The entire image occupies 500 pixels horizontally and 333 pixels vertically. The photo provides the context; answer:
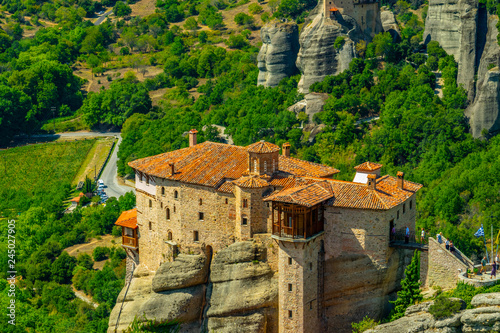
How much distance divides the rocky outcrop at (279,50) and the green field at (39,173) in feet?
102

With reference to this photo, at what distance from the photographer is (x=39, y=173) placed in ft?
409

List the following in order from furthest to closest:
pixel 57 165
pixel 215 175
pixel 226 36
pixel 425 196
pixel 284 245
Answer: pixel 226 36 < pixel 57 165 < pixel 425 196 < pixel 215 175 < pixel 284 245

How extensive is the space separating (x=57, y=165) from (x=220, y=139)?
1144 inches

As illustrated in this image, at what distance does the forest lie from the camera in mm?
84938

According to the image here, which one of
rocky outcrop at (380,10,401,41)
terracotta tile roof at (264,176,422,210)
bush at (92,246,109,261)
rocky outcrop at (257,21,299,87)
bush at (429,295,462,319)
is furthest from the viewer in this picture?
rocky outcrop at (257,21,299,87)

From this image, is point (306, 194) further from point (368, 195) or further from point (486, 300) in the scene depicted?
point (486, 300)

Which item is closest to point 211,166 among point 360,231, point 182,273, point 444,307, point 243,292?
point 182,273

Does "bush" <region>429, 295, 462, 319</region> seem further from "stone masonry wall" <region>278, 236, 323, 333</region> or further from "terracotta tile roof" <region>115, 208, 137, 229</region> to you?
"terracotta tile roof" <region>115, 208, 137, 229</region>

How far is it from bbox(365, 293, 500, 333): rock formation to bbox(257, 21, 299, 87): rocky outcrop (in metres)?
63.5

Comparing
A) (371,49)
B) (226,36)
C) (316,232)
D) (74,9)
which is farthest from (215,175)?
(74,9)

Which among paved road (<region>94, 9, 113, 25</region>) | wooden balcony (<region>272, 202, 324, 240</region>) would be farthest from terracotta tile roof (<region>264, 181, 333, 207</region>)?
paved road (<region>94, 9, 113, 25</region>)

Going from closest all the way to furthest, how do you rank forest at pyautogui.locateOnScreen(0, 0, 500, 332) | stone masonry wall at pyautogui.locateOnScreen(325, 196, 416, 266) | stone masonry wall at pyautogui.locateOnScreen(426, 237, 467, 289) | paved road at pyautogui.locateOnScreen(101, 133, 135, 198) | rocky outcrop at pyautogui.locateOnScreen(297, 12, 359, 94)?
stone masonry wall at pyautogui.locateOnScreen(426, 237, 467, 289)
stone masonry wall at pyautogui.locateOnScreen(325, 196, 416, 266)
forest at pyautogui.locateOnScreen(0, 0, 500, 332)
rocky outcrop at pyautogui.locateOnScreen(297, 12, 359, 94)
paved road at pyautogui.locateOnScreen(101, 133, 135, 198)

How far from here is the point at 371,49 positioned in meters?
102

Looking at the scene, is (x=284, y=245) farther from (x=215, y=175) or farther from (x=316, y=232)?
(x=215, y=175)
